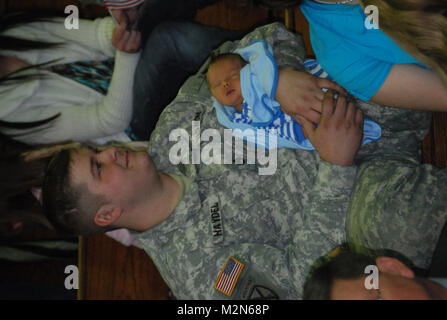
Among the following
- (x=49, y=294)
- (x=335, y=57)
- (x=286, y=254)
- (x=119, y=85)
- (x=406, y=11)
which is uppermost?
(x=406, y=11)

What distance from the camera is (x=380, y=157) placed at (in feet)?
3.01

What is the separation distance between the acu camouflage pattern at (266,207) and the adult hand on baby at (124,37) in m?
0.31

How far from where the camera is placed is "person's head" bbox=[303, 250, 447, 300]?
2.16ft

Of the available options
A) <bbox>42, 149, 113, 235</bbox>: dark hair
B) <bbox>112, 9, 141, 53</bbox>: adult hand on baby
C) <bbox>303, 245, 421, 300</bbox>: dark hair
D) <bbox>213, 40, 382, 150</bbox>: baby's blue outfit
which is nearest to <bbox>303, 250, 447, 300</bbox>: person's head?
<bbox>303, 245, 421, 300</bbox>: dark hair

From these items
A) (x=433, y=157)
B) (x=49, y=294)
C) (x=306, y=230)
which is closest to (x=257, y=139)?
(x=306, y=230)

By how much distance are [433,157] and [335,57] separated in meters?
0.55

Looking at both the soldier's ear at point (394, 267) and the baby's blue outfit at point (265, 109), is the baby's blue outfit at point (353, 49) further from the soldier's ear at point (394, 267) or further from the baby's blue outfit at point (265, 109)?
the soldier's ear at point (394, 267)

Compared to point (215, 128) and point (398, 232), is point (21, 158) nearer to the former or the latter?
point (215, 128)

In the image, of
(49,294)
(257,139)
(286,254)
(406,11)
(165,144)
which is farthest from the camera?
(49,294)

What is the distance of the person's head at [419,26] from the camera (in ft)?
2.07

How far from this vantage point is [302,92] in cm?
91

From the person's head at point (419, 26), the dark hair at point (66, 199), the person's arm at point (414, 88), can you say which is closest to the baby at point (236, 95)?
the person's arm at point (414, 88)

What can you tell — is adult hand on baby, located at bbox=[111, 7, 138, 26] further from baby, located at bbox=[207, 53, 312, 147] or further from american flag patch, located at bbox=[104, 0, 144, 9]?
baby, located at bbox=[207, 53, 312, 147]

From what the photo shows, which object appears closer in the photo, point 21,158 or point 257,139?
point 257,139
